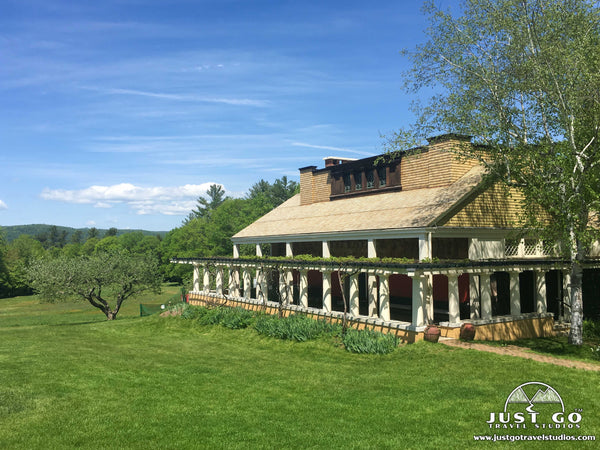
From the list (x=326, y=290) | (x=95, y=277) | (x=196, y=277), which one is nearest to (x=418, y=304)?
(x=326, y=290)

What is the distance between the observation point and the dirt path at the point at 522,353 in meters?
15.3

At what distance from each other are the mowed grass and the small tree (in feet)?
58.9

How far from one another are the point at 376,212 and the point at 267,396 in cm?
1450

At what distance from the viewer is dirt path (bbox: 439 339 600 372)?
50.2 feet

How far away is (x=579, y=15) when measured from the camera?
1877 cm

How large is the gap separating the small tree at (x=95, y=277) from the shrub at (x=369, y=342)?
25770 mm

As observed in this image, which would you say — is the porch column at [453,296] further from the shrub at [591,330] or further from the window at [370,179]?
the window at [370,179]

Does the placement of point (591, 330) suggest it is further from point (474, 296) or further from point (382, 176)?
point (382, 176)

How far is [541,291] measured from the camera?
2211 cm

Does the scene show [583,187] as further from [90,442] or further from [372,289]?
[90,442]

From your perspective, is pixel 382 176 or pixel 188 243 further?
pixel 188 243

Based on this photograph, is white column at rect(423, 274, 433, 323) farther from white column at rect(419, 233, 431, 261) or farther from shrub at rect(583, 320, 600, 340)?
shrub at rect(583, 320, 600, 340)

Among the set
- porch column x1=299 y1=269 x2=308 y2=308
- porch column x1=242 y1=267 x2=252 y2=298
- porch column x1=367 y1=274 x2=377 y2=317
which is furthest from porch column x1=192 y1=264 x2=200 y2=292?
porch column x1=367 y1=274 x2=377 y2=317

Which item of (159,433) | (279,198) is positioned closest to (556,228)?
(159,433)
